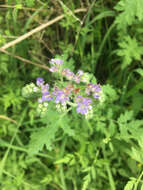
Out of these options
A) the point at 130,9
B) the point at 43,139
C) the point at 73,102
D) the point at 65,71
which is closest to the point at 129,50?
the point at 130,9

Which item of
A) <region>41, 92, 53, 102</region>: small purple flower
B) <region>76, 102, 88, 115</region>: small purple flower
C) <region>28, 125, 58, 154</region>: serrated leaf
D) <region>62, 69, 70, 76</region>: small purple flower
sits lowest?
<region>28, 125, 58, 154</region>: serrated leaf

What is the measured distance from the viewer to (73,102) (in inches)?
143

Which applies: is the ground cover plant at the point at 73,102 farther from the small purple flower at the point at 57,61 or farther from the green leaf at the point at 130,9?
the small purple flower at the point at 57,61

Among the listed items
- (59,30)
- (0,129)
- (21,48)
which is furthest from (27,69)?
(0,129)

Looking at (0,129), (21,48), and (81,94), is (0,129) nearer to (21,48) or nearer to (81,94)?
(21,48)

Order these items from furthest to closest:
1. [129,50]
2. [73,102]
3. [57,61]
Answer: [129,50], [73,102], [57,61]

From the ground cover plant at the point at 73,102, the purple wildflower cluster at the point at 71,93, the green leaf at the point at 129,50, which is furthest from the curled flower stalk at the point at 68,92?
the green leaf at the point at 129,50

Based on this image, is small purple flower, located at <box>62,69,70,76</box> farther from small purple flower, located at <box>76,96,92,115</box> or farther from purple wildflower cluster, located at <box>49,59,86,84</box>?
small purple flower, located at <box>76,96,92,115</box>

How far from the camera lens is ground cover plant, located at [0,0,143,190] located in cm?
365

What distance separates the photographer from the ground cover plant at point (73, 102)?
3.65m

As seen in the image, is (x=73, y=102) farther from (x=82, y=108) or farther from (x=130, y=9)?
(x=130, y=9)

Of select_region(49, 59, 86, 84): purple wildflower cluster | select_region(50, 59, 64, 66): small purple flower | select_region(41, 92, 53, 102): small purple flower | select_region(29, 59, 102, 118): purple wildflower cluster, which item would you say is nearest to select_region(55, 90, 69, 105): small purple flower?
select_region(29, 59, 102, 118): purple wildflower cluster

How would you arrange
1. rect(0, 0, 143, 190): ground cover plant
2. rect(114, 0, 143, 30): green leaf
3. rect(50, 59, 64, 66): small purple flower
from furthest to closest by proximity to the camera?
rect(0, 0, 143, 190): ground cover plant → rect(114, 0, 143, 30): green leaf → rect(50, 59, 64, 66): small purple flower

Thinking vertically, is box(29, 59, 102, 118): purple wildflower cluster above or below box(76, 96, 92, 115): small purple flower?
above
